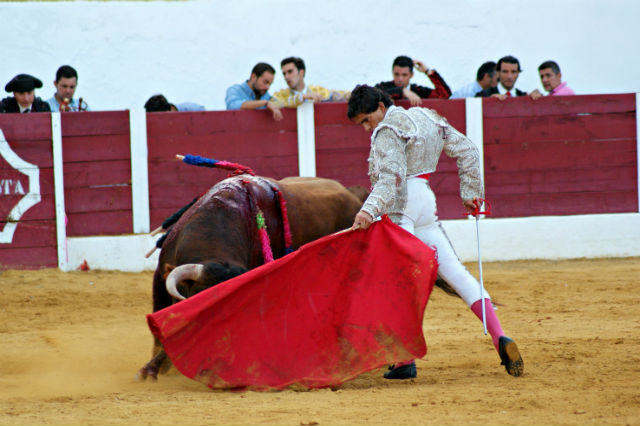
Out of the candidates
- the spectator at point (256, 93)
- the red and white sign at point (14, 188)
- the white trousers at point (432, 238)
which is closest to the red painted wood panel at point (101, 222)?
the red and white sign at point (14, 188)

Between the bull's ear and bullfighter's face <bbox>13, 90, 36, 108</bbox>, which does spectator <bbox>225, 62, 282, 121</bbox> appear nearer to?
bullfighter's face <bbox>13, 90, 36, 108</bbox>

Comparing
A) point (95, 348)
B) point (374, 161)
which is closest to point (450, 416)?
point (374, 161)

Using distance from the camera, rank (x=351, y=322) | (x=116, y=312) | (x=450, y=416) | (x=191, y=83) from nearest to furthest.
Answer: (x=450, y=416) < (x=351, y=322) < (x=116, y=312) < (x=191, y=83)

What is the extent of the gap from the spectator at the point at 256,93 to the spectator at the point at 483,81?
69.8 inches

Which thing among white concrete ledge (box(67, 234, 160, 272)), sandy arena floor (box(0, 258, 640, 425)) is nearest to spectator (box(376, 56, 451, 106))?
sandy arena floor (box(0, 258, 640, 425))

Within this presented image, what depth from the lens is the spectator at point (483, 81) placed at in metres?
7.51

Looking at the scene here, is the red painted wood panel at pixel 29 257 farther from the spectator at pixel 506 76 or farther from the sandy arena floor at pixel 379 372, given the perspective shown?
the spectator at pixel 506 76

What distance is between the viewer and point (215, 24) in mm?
8367

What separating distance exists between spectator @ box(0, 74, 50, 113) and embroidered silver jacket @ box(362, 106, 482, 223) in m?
4.03

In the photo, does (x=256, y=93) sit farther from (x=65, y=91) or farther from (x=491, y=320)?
(x=491, y=320)

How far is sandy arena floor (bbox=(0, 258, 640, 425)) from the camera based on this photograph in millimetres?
2705

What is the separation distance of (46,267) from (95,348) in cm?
243

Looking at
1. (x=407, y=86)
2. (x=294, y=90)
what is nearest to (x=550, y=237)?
(x=407, y=86)

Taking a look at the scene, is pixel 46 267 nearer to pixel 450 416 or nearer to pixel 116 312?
pixel 116 312
